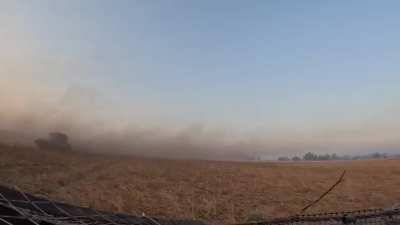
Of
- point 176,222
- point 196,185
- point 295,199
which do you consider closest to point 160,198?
point 196,185

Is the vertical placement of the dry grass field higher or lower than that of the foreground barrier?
lower

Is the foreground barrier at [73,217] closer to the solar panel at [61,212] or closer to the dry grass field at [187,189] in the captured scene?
the solar panel at [61,212]

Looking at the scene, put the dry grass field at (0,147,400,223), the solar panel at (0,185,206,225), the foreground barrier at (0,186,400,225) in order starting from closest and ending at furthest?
the foreground barrier at (0,186,400,225)
the solar panel at (0,185,206,225)
the dry grass field at (0,147,400,223)

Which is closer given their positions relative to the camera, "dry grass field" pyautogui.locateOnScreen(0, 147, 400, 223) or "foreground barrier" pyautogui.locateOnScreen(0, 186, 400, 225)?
"foreground barrier" pyautogui.locateOnScreen(0, 186, 400, 225)

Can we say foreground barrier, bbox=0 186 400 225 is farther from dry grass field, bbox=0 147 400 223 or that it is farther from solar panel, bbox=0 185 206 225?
dry grass field, bbox=0 147 400 223

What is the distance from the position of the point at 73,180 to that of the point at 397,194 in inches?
924

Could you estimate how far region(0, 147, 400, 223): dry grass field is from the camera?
25.3 m

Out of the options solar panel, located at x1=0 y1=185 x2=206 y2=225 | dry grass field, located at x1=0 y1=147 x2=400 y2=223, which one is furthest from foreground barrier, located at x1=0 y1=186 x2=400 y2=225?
dry grass field, located at x1=0 y1=147 x2=400 y2=223

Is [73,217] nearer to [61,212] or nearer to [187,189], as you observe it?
[61,212]

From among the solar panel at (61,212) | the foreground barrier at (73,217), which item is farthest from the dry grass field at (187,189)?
the solar panel at (61,212)

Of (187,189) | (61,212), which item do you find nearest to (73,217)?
(61,212)

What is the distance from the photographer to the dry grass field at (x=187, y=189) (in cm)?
2530

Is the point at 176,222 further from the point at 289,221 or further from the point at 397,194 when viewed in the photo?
the point at 397,194

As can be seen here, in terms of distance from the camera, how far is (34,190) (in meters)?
25.5
